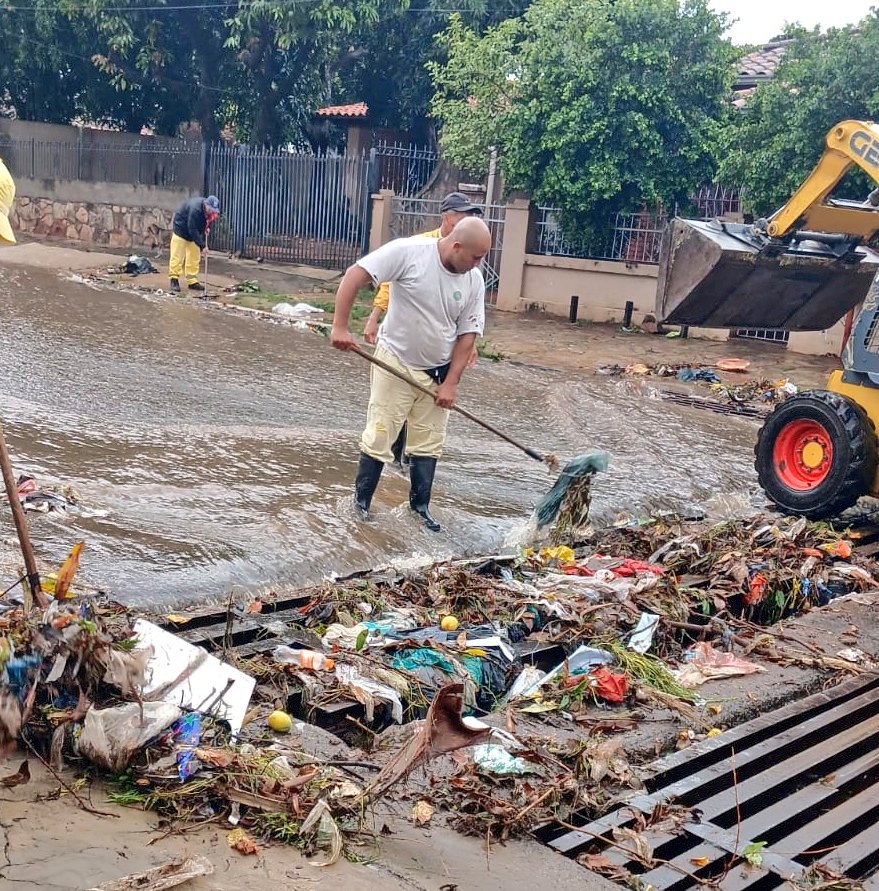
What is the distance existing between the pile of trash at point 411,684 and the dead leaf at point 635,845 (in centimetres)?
15

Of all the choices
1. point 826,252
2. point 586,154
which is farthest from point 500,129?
point 826,252

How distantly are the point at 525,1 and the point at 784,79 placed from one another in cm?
809

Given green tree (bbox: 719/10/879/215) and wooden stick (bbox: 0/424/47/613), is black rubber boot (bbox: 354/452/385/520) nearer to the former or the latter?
wooden stick (bbox: 0/424/47/613)

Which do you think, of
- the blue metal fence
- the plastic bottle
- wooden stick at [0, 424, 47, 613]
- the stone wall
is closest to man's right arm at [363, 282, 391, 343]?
the plastic bottle

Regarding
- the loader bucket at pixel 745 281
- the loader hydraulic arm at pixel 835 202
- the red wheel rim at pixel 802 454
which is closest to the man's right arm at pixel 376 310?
the loader bucket at pixel 745 281

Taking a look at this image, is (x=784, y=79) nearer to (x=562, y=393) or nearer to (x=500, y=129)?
(x=500, y=129)

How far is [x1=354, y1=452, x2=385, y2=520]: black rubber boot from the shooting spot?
6109 millimetres

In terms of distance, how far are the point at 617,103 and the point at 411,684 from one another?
42.2 feet

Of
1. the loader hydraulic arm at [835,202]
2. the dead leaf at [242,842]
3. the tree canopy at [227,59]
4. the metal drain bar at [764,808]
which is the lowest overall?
the metal drain bar at [764,808]

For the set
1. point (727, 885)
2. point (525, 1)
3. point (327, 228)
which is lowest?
point (727, 885)

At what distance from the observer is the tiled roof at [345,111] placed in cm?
2234

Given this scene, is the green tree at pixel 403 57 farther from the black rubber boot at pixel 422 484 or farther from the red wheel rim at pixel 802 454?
the black rubber boot at pixel 422 484

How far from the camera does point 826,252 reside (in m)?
8.09

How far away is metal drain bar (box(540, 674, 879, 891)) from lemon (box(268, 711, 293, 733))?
0.91m
